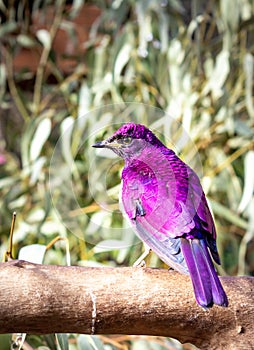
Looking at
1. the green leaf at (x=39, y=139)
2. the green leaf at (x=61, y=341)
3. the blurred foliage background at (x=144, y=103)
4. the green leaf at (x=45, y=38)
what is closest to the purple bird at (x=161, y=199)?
the green leaf at (x=61, y=341)

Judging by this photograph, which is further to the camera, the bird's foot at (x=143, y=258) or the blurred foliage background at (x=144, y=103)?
the blurred foliage background at (x=144, y=103)

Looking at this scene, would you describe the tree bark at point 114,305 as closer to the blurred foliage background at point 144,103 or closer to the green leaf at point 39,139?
the blurred foliage background at point 144,103

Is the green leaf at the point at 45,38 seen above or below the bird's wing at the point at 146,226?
above

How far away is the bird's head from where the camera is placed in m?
0.57

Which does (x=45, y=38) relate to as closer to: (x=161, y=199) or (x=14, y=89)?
(x=14, y=89)

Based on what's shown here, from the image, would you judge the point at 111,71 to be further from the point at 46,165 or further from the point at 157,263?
the point at 157,263

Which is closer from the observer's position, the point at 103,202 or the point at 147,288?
the point at 147,288

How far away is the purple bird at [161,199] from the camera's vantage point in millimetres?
576

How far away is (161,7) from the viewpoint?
1.47m

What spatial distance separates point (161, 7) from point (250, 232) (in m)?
0.52

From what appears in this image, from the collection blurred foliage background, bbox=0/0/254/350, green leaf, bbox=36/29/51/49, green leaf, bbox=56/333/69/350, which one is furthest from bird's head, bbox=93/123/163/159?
green leaf, bbox=36/29/51/49

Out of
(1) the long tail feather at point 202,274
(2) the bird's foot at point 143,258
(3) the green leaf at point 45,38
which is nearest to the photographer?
(1) the long tail feather at point 202,274

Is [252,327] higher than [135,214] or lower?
lower

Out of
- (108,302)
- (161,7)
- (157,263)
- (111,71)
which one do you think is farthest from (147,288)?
(161,7)
